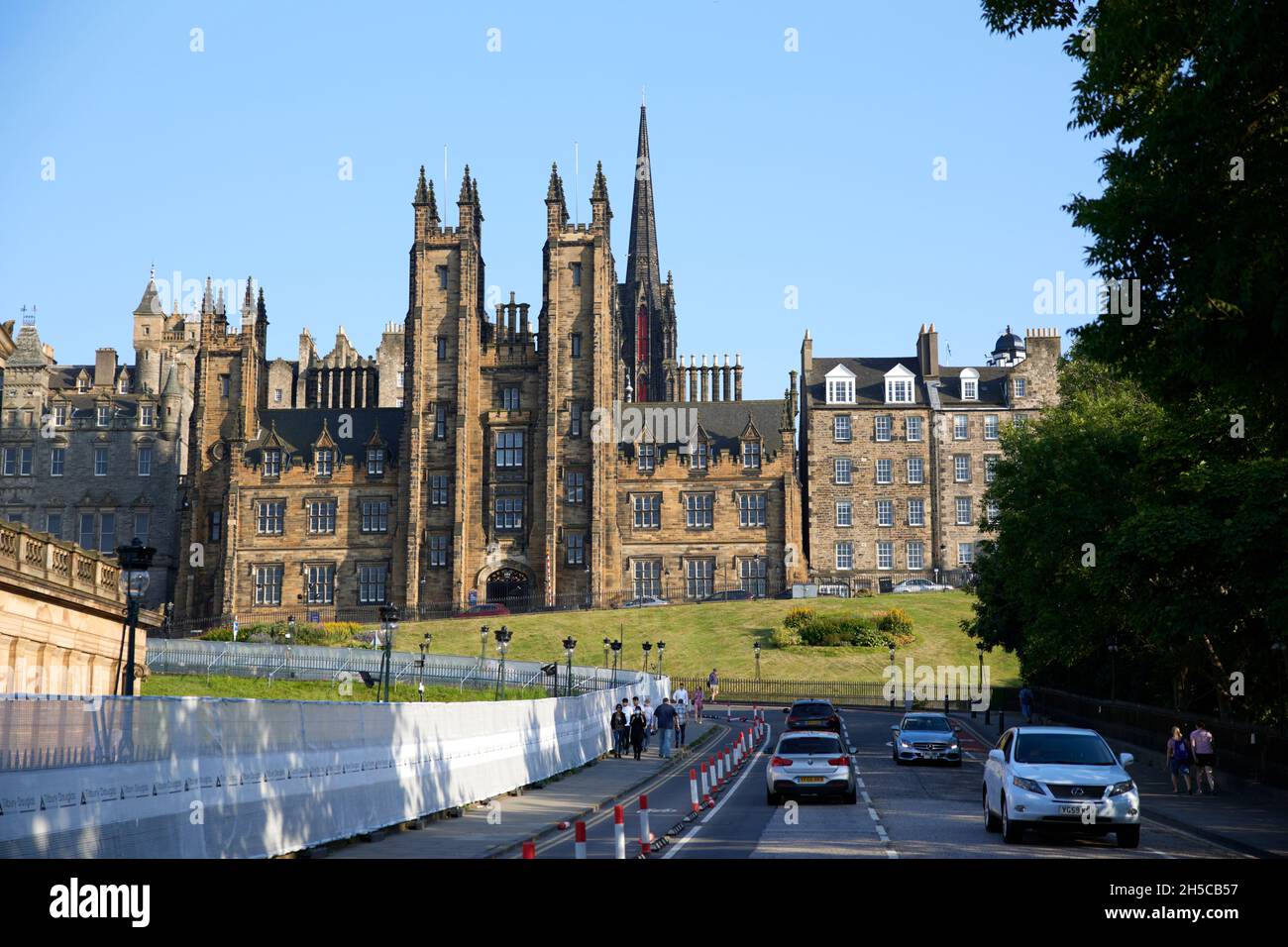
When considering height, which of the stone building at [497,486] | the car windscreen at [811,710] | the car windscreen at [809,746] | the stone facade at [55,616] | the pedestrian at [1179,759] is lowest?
the pedestrian at [1179,759]

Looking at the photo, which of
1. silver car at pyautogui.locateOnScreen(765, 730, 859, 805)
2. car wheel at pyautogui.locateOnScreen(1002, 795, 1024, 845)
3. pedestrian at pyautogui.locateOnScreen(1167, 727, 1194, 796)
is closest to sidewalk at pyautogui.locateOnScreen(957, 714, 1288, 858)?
pedestrian at pyautogui.locateOnScreen(1167, 727, 1194, 796)

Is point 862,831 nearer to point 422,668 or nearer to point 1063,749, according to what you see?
point 1063,749

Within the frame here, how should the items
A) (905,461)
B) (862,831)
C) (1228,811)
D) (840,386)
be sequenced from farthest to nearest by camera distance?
(840,386), (905,461), (1228,811), (862,831)

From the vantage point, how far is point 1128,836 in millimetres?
20109

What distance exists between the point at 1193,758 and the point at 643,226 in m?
98.0

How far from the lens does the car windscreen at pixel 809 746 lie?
27328 millimetres

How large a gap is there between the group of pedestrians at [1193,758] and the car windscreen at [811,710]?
1098cm

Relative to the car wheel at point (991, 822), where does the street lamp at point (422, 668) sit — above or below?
above

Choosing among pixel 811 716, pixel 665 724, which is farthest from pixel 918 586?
pixel 665 724

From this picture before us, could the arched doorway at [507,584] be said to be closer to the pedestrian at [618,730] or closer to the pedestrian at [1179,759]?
the pedestrian at [618,730]

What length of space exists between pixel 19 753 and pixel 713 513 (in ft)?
252

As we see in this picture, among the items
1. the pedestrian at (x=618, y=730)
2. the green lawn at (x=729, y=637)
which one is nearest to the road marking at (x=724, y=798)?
the pedestrian at (x=618, y=730)

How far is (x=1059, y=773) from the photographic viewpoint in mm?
20438

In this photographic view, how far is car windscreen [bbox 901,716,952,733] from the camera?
38781 millimetres
